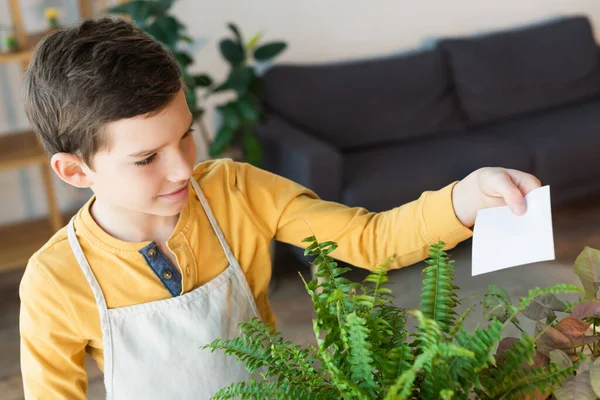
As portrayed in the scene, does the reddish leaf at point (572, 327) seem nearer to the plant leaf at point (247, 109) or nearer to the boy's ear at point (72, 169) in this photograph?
the boy's ear at point (72, 169)

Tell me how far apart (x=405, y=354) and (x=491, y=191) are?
0.96ft

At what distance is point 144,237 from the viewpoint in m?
1.15

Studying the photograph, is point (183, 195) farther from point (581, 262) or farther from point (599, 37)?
point (599, 37)

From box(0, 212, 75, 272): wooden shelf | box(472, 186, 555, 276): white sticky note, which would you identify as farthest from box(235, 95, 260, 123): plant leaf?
box(472, 186, 555, 276): white sticky note

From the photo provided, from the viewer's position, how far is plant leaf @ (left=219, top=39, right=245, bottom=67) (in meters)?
3.01

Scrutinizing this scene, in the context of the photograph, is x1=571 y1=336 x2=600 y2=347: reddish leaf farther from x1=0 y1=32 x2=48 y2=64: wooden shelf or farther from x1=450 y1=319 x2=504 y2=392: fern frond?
x1=0 y1=32 x2=48 y2=64: wooden shelf

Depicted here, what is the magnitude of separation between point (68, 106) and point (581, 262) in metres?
0.68

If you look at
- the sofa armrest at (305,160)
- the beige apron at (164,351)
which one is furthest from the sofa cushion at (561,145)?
the beige apron at (164,351)

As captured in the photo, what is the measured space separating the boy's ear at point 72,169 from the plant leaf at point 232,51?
79.1 inches

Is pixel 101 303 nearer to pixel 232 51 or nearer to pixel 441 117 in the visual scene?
pixel 232 51

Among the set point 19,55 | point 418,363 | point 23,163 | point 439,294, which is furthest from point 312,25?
point 418,363

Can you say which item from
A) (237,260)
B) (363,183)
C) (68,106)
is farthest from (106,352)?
(363,183)

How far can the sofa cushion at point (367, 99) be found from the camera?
3.42 meters

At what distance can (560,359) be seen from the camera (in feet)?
2.44
